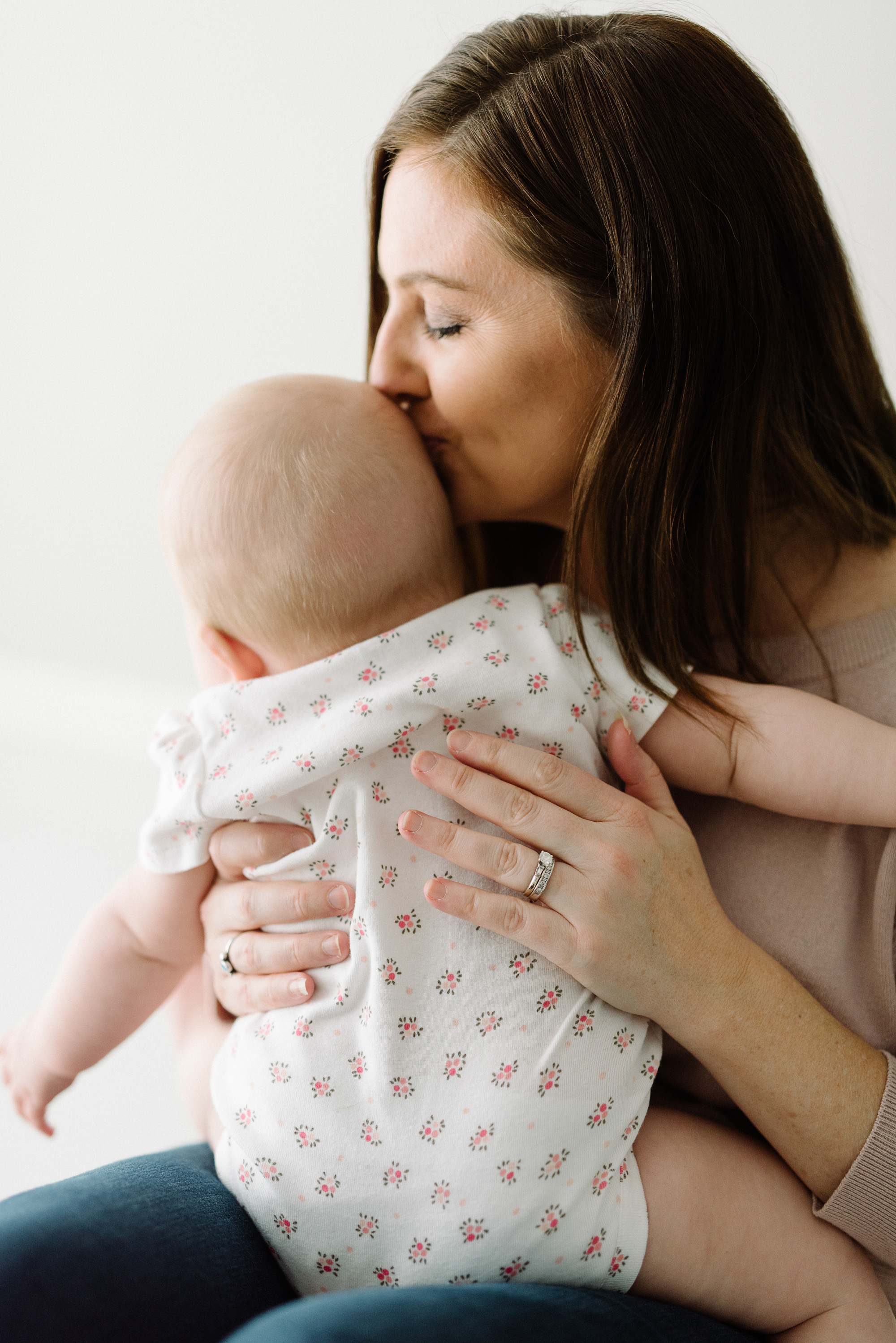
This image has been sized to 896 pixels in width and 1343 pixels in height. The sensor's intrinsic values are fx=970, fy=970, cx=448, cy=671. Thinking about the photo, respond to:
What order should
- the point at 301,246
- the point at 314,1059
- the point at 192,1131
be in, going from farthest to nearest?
the point at 301,246
the point at 192,1131
the point at 314,1059

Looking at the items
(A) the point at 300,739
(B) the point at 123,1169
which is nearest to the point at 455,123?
(A) the point at 300,739

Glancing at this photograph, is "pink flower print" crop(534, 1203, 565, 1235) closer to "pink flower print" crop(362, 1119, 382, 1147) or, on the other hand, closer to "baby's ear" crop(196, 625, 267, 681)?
"pink flower print" crop(362, 1119, 382, 1147)

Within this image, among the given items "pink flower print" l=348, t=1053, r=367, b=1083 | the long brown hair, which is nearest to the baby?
"pink flower print" l=348, t=1053, r=367, b=1083

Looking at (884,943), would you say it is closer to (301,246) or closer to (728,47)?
(728,47)

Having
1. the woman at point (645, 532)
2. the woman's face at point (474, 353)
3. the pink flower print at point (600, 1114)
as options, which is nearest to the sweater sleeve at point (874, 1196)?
the woman at point (645, 532)

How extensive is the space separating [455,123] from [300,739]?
67 centimetres

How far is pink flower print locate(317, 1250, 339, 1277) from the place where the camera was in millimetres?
910

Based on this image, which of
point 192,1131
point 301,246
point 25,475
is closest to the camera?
point 192,1131

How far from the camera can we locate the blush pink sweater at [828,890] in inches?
41.7

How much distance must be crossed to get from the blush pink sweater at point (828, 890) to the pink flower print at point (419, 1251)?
363 millimetres

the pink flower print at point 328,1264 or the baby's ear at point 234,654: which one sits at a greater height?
the baby's ear at point 234,654

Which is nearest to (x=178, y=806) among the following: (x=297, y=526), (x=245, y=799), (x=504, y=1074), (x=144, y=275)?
(x=245, y=799)

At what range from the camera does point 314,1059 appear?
36.2 inches

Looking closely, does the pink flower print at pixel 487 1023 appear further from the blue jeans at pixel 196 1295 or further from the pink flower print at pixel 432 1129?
the blue jeans at pixel 196 1295
